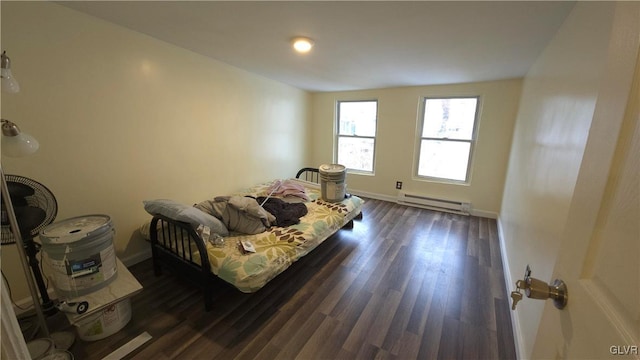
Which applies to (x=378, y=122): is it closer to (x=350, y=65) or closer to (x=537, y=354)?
(x=350, y=65)

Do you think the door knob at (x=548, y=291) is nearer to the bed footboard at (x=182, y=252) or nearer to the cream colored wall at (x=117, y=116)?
the bed footboard at (x=182, y=252)

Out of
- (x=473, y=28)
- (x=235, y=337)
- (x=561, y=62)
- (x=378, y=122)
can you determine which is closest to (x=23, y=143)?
(x=235, y=337)

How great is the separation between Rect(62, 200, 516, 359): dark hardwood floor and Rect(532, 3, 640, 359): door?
121cm

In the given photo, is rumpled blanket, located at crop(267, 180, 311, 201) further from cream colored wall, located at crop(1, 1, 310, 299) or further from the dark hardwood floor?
the dark hardwood floor

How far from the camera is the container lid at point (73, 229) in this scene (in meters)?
1.37

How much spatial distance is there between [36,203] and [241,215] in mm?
1238

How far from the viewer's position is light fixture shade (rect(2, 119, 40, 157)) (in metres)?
1.12

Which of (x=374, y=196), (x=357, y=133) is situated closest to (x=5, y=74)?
(x=357, y=133)

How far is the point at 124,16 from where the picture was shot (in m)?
1.79

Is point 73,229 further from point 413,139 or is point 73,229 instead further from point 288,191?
point 413,139

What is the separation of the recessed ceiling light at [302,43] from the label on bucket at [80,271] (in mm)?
2082

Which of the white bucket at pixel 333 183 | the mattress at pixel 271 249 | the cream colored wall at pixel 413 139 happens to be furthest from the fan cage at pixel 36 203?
the cream colored wall at pixel 413 139

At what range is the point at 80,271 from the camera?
56.1 inches

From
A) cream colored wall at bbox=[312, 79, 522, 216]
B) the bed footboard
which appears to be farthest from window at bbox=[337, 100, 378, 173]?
the bed footboard
